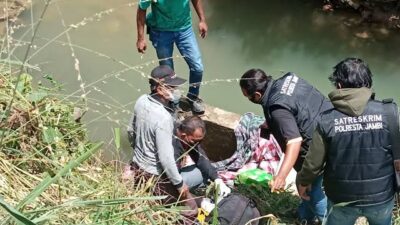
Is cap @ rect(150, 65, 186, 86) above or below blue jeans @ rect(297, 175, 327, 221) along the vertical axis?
above

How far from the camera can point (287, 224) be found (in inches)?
178

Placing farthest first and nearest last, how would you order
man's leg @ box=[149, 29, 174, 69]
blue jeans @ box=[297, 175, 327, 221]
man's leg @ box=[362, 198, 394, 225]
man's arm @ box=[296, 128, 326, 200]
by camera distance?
man's leg @ box=[149, 29, 174, 69]
blue jeans @ box=[297, 175, 327, 221]
man's leg @ box=[362, 198, 394, 225]
man's arm @ box=[296, 128, 326, 200]

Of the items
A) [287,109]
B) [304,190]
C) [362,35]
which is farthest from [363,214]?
[362,35]

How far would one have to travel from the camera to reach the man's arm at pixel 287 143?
3840 millimetres

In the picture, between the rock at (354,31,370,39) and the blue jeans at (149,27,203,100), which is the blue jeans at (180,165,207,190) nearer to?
the blue jeans at (149,27,203,100)

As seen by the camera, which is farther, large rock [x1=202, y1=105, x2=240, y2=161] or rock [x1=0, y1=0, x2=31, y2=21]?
large rock [x1=202, y1=105, x2=240, y2=161]

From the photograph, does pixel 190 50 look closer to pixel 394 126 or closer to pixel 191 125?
pixel 191 125

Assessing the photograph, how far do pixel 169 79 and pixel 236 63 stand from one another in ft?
11.9

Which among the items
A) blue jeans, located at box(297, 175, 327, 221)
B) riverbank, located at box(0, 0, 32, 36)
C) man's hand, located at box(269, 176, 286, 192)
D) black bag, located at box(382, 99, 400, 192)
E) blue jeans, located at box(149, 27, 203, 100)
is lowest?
blue jeans, located at box(297, 175, 327, 221)

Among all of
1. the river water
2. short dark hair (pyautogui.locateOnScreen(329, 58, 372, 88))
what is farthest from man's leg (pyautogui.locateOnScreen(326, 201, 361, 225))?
the river water

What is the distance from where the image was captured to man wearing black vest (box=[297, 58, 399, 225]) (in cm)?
333

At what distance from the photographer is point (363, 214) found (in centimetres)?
368

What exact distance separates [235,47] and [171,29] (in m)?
2.73

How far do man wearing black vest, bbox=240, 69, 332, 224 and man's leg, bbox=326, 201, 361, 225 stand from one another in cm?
36
